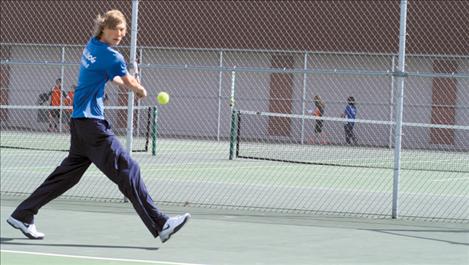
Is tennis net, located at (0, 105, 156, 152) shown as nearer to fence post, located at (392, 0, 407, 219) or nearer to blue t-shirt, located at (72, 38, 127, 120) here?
fence post, located at (392, 0, 407, 219)

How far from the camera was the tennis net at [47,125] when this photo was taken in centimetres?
2733

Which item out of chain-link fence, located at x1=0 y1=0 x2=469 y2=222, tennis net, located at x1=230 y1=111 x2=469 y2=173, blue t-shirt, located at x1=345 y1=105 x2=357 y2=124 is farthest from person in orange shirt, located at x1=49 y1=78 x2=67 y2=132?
blue t-shirt, located at x1=345 y1=105 x2=357 y2=124

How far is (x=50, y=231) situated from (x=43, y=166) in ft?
29.9

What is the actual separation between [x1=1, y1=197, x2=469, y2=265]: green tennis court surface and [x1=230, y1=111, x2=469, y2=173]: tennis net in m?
10.6

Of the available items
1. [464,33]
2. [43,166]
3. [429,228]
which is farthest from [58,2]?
[429,228]

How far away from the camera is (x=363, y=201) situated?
528 inches

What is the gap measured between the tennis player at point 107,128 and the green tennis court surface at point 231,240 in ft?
0.95

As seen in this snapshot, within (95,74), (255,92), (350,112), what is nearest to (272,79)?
(255,92)

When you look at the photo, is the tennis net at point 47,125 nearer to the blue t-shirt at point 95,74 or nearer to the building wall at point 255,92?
the building wall at point 255,92

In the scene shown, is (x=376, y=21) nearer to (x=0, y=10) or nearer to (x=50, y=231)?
(x=0, y=10)

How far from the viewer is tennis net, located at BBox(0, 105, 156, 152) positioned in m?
27.3

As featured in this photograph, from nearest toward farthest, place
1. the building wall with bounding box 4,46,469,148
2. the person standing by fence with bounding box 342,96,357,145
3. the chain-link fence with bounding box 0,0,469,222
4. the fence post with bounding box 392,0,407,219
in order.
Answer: the fence post with bounding box 392,0,407,219, the chain-link fence with bounding box 0,0,469,222, the person standing by fence with bounding box 342,96,357,145, the building wall with bounding box 4,46,469,148

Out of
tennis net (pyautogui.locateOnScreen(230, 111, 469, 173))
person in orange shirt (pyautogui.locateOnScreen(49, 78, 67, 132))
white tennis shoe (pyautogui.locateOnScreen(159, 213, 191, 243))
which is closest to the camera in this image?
white tennis shoe (pyautogui.locateOnScreen(159, 213, 191, 243))

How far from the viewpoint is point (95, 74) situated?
859 centimetres
